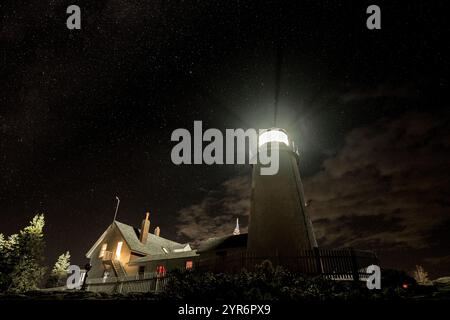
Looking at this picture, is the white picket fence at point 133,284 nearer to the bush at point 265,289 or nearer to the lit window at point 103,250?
the bush at point 265,289

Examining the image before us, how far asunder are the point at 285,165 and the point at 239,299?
35.1 ft

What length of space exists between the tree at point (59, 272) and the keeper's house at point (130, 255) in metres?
18.6

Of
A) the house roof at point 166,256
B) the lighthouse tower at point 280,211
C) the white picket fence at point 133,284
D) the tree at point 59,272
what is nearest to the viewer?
the lighthouse tower at point 280,211

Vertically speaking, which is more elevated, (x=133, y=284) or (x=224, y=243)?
(x=224, y=243)

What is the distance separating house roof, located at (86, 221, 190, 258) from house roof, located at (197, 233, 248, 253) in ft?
34.3

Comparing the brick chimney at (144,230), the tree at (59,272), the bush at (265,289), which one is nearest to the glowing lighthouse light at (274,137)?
the bush at (265,289)

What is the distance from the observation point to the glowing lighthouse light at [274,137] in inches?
760

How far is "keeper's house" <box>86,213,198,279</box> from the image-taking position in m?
30.2

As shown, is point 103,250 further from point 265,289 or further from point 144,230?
point 265,289

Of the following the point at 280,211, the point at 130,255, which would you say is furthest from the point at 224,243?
the point at 130,255

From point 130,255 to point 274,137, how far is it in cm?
2456

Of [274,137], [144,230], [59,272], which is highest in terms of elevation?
[274,137]

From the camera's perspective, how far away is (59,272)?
173ft
